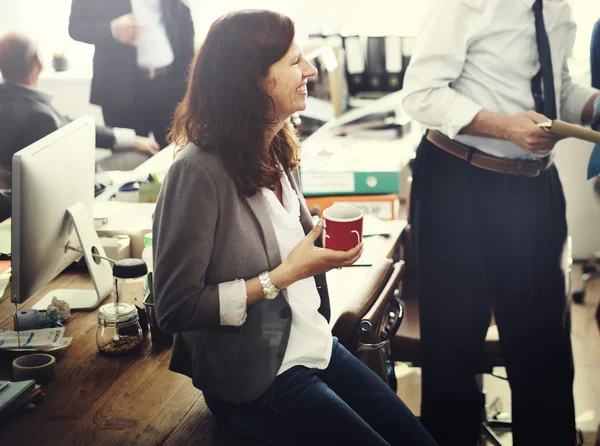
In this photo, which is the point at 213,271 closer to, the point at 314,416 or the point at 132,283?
the point at 314,416

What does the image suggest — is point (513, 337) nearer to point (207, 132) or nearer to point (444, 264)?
point (444, 264)

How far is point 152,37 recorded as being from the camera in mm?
3148

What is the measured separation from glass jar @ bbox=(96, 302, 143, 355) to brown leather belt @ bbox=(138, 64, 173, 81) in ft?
5.50

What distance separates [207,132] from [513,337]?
1.05m

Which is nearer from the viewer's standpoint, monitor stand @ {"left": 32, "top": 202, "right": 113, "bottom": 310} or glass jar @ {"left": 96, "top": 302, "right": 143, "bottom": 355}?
glass jar @ {"left": 96, "top": 302, "right": 143, "bottom": 355}

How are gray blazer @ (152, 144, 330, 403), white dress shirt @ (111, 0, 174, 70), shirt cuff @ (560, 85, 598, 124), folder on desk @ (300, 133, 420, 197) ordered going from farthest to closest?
white dress shirt @ (111, 0, 174, 70)
folder on desk @ (300, 133, 420, 197)
shirt cuff @ (560, 85, 598, 124)
gray blazer @ (152, 144, 330, 403)

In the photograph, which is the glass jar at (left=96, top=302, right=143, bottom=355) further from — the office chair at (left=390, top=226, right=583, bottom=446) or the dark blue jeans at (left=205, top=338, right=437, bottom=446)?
the office chair at (left=390, top=226, right=583, bottom=446)

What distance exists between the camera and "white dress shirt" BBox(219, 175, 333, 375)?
138 centimetres

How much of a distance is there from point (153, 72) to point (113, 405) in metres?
1.98

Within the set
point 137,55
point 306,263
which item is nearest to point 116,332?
point 306,263

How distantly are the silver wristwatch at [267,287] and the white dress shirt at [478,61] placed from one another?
2.44 ft

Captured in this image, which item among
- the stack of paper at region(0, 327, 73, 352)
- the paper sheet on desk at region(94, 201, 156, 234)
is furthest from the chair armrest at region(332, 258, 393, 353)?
the paper sheet on desk at region(94, 201, 156, 234)

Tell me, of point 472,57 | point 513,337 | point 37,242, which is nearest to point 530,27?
point 472,57

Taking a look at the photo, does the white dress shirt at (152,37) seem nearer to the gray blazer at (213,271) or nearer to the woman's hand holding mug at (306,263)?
the gray blazer at (213,271)
